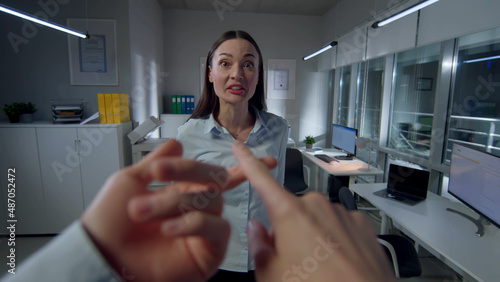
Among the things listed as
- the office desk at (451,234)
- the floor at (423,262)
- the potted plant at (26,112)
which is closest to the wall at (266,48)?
the potted plant at (26,112)

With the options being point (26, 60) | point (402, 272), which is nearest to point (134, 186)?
point (402, 272)

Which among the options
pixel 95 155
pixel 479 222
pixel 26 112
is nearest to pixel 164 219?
pixel 479 222

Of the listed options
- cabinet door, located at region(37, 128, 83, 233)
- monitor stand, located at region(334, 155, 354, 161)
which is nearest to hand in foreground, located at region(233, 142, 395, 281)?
cabinet door, located at region(37, 128, 83, 233)

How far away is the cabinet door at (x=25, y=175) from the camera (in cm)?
254

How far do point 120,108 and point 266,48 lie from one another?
3091 mm

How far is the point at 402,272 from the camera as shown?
163cm

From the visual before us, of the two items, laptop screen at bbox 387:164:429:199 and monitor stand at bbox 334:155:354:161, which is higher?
laptop screen at bbox 387:164:429:199

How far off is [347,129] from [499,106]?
5.08 ft

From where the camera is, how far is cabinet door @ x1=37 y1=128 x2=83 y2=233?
2529mm

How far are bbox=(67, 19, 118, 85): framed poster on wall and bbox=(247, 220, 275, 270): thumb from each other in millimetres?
3428

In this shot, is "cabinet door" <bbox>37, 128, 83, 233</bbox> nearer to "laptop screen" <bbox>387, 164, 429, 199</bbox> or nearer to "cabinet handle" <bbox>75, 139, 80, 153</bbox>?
"cabinet handle" <bbox>75, 139, 80, 153</bbox>

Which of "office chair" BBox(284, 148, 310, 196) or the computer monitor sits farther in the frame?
the computer monitor

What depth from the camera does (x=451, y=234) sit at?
1587 millimetres

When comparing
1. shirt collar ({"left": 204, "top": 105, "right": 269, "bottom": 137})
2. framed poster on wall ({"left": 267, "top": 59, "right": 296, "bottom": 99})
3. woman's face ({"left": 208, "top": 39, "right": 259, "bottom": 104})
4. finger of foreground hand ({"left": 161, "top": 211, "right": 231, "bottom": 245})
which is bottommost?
finger of foreground hand ({"left": 161, "top": 211, "right": 231, "bottom": 245})
